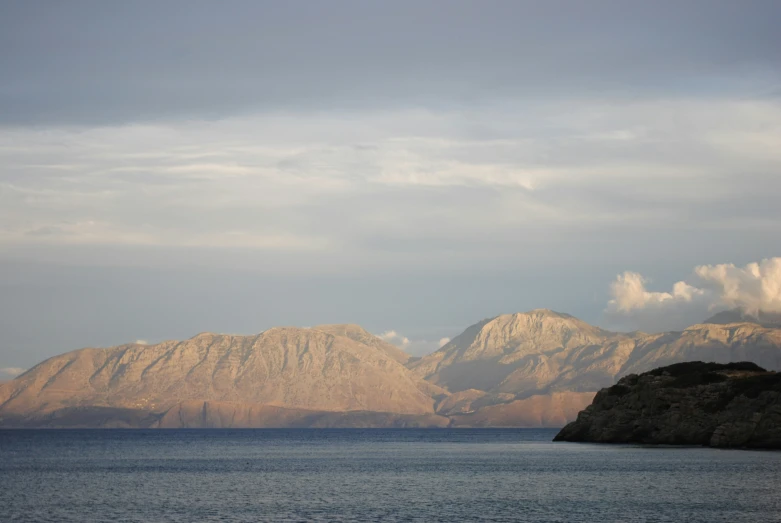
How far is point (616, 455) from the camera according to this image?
177000mm

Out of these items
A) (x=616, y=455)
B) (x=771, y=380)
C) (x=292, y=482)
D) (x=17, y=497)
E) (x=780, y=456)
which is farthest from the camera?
(x=771, y=380)

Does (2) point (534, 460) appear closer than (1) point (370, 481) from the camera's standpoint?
No

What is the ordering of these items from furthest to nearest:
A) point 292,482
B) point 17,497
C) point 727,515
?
point 292,482 → point 17,497 → point 727,515

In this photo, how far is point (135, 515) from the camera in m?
93.9

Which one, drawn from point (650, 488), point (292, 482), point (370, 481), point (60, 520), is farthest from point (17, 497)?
point (650, 488)

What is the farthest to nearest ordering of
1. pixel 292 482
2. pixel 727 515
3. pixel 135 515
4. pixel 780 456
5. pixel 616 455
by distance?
pixel 616 455 < pixel 780 456 < pixel 292 482 < pixel 135 515 < pixel 727 515

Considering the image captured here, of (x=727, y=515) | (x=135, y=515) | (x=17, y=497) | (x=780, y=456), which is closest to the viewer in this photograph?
(x=727, y=515)

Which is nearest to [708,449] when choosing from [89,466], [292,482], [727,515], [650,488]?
[650,488]

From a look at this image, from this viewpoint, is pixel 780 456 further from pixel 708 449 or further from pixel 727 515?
pixel 727 515

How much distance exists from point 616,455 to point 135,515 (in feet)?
353

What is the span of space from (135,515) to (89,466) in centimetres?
9336

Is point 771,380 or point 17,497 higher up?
point 771,380

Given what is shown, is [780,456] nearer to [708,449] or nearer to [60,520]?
[708,449]

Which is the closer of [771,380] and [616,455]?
[616,455]
